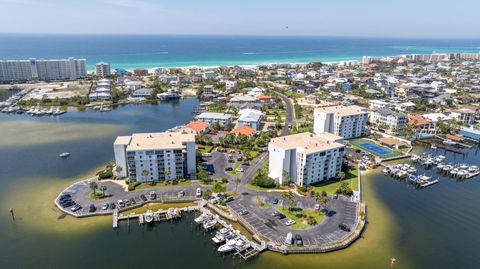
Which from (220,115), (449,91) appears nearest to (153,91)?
(220,115)

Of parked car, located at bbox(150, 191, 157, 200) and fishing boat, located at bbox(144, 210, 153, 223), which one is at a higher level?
parked car, located at bbox(150, 191, 157, 200)

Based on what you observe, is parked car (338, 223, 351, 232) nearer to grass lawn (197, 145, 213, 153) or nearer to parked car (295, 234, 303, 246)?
parked car (295, 234, 303, 246)

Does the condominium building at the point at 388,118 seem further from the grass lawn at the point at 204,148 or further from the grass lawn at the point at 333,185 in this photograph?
the grass lawn at the point at 204,148

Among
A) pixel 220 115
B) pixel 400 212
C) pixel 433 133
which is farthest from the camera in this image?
pixel 220 115

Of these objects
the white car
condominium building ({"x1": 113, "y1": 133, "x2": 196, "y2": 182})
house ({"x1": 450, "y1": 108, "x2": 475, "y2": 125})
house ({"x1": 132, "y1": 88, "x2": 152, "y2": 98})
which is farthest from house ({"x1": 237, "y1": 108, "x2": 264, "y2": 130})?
house ({"x1": 450, "y1": 108, "x2": 475, "y2": 125})

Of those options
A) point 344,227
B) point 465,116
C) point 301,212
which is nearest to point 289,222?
point 301,212

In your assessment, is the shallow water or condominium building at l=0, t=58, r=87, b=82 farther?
condominium building at l=0, t=58, r=87, b=82

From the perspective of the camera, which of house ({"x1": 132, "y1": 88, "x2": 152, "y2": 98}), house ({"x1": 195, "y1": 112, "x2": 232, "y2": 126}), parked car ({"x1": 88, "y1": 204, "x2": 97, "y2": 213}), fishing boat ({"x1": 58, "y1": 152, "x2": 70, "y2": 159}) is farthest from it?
house ({"x1": 132, "y1": 88, "x2": 152, "y2": 98})

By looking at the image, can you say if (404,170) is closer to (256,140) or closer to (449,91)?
(256,140)
